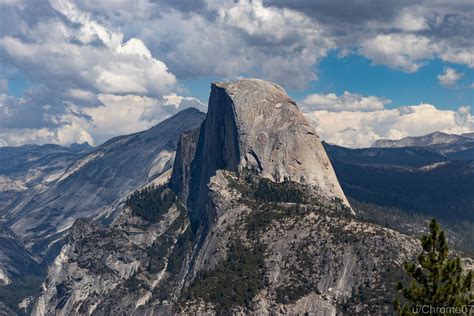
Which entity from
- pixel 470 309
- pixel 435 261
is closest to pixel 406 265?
pixel 435 261

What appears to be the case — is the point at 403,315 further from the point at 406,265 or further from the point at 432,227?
the point at 432,227

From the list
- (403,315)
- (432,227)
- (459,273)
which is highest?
(432,227)

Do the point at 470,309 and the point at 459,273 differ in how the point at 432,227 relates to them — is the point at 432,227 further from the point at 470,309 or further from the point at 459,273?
the point at 470,309

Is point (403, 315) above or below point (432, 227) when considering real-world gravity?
below

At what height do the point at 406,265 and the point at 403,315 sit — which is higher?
the point at 406,265

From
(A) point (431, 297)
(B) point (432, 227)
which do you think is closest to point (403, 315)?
(A) point (431, 297)
